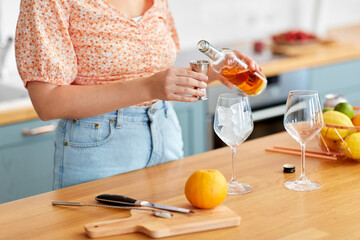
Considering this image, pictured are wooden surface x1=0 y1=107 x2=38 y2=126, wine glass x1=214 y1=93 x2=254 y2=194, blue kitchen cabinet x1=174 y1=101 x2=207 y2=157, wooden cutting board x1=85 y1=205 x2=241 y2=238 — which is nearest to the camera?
wooden cutting board x1=85 y1=205 x2=241 y2=238

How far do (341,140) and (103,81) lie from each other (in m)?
0.69

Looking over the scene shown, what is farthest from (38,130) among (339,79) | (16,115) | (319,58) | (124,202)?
(339,79)

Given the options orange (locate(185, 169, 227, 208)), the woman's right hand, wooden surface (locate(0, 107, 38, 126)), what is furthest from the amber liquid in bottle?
wooden surface (locate(0, 107, 38, 126))

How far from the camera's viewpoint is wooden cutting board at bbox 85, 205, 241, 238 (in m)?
1.07

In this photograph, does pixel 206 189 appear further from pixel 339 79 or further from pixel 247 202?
pixel 339 79

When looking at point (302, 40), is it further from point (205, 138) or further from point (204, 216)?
point (204, 216)

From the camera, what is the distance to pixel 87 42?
155cm

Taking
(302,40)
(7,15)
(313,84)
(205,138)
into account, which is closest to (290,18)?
(302,40)

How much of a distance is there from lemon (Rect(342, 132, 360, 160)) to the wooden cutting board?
49 centimetres

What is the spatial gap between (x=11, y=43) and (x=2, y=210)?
62.7 inches

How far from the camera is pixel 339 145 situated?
4.96ft

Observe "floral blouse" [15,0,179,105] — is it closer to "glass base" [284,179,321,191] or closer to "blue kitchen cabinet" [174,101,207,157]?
"glass base" [284,179,321,191]

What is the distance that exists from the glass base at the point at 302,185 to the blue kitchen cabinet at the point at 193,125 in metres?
1.46

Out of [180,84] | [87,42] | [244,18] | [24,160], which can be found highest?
[244,18]
